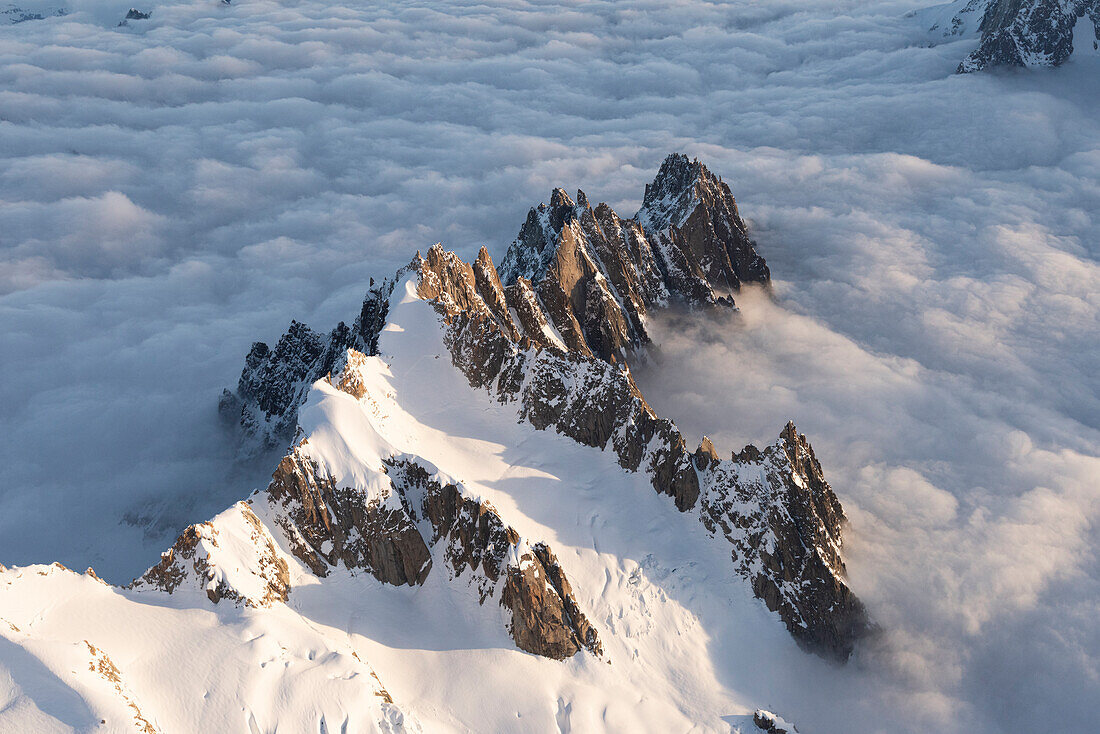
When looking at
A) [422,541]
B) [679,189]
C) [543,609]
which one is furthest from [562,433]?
[679,189]

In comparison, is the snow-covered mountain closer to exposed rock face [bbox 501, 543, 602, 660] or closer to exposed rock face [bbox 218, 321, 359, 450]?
exposed rock face [bbox 501, 543, 602, 660]

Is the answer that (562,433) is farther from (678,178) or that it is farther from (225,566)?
(678,178)

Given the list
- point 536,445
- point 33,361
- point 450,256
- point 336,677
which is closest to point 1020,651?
point 536,445

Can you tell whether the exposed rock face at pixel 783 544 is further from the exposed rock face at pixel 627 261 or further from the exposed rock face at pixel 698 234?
the exposed rock face at pixel 698 234

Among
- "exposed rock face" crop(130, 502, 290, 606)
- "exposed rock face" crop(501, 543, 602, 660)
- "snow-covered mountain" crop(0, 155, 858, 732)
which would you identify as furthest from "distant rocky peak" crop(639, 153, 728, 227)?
"exposed rock face" crop(130, 502, 290, 606)

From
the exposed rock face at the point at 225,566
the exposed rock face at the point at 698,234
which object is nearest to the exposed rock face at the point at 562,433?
the exposed rock face at the point at 225,566

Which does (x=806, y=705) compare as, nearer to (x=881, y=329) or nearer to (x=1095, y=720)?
(x=1095, y=720)
